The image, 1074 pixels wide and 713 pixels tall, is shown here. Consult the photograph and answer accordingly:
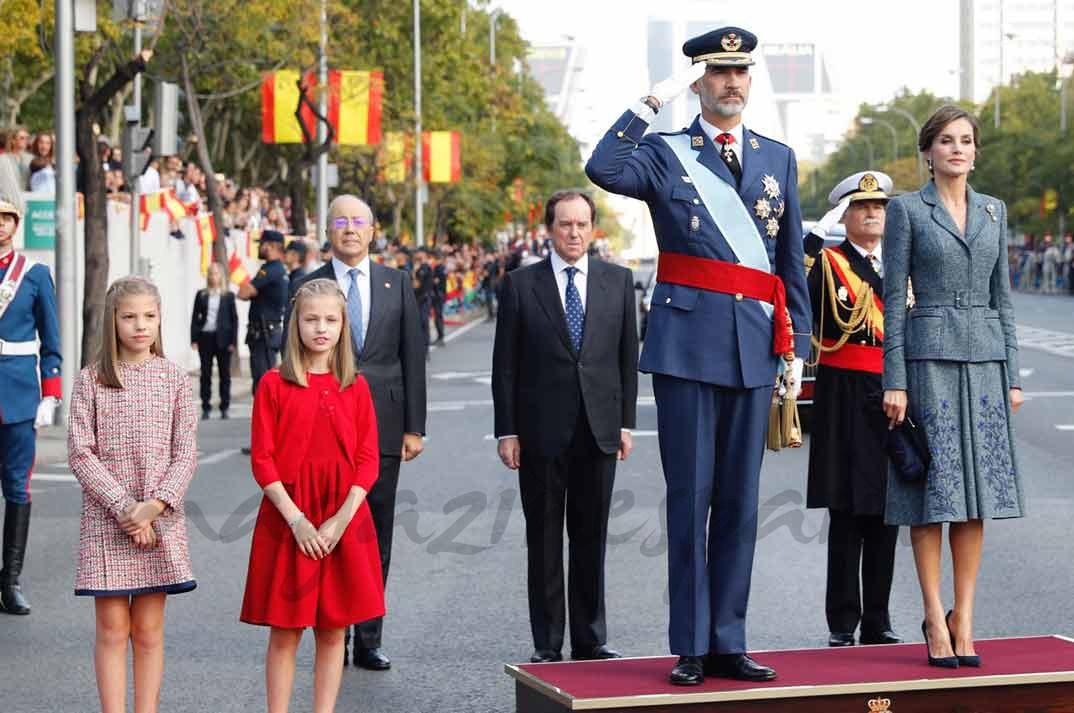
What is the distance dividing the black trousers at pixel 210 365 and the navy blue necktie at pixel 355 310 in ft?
42.2

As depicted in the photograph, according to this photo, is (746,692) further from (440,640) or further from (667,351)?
(440,640)

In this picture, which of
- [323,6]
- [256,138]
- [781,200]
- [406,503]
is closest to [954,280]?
[781,200]

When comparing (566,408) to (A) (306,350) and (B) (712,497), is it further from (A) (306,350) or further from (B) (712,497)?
(A) (306,350)

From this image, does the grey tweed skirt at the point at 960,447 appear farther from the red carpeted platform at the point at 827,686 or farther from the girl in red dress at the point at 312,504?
the girl in red dress at the point at 312,504

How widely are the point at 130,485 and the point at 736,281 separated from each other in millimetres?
2143

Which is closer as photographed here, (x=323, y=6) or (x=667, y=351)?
(x=667, y=351)

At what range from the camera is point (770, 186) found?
6512 mm

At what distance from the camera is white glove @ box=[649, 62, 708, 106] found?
6293 mm

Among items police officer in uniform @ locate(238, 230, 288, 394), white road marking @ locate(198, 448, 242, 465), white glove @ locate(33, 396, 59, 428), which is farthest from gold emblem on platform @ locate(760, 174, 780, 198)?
police officer in uniform @ locate(238, 230, 288, 394)

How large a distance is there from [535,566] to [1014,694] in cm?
227

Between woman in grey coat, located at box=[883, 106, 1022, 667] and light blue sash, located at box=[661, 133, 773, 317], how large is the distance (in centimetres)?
65

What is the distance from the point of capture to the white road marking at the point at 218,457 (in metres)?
16.5

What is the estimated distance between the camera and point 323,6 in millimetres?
32125

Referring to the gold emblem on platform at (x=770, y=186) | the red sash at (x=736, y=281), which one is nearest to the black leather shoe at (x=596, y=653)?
the red sash at (x=736, y=281)
